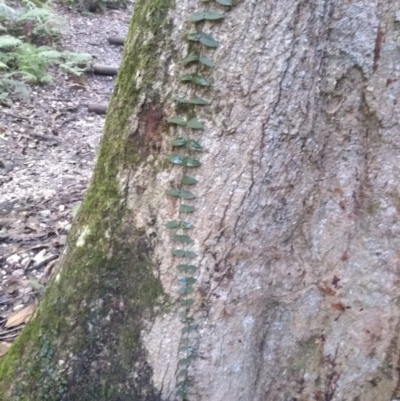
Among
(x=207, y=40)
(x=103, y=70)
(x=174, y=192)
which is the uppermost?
(x=207, y=40)

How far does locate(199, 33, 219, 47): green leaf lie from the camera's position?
1.67 metres

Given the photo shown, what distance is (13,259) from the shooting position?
3.41 meters

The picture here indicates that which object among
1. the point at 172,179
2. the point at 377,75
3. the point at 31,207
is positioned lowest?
the point at 31,207

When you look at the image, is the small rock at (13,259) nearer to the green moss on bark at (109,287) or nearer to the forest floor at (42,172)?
the forest floor at (42,172)

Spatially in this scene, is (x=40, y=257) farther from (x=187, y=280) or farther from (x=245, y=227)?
(x=245, y=227)

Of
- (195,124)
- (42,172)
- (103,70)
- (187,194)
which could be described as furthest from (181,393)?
(103,70)

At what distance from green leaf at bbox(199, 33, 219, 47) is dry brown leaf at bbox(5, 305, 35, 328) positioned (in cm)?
185

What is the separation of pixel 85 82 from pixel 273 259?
219 inches

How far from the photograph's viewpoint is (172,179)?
1807 mm

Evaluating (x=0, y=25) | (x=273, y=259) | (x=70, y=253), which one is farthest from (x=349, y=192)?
(x=0, y=25)

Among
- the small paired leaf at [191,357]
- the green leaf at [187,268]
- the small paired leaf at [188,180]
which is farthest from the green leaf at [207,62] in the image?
the small paired leaf at [191,357]

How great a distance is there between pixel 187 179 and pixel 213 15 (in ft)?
1.66

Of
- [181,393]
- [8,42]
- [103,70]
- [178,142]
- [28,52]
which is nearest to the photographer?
[178,142]

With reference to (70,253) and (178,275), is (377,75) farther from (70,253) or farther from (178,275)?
(70,253)
